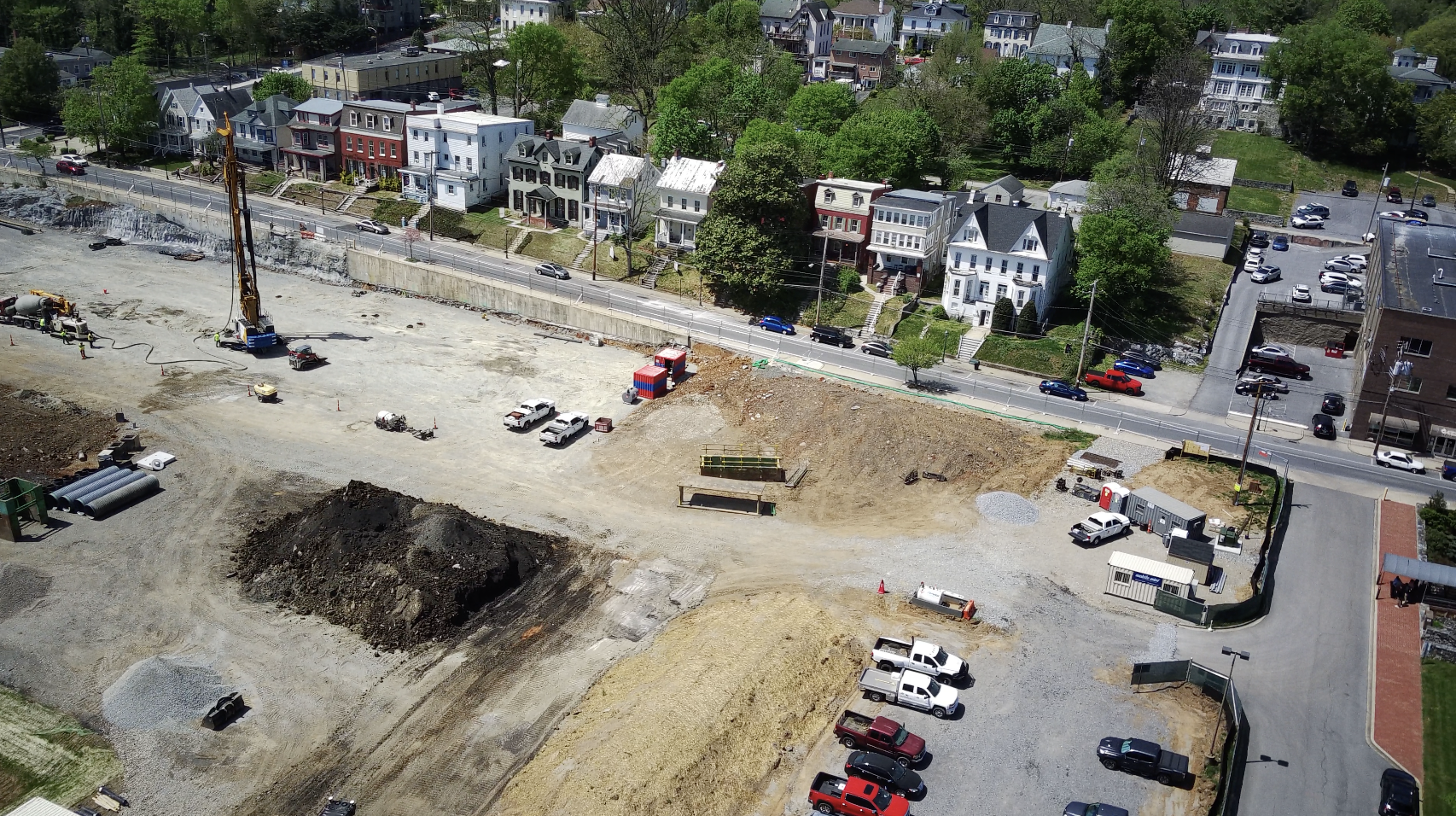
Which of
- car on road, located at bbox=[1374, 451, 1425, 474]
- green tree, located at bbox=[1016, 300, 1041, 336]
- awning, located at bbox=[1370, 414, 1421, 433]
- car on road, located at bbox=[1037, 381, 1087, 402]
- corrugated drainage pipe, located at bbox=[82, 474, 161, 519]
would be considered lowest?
corrugated drainage pipe, located at bbox=[82, 474, 161, 519]

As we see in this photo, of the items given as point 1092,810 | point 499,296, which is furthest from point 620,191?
point 1092,810

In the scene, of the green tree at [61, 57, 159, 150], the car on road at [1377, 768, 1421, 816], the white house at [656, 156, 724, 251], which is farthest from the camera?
the green tree at [61, 57, 159, 150]

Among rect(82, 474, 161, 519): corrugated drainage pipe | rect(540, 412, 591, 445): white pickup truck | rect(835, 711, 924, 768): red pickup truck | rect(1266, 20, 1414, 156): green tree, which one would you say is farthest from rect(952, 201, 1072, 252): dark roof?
rect(1266, 20, 1414, 156): green tree

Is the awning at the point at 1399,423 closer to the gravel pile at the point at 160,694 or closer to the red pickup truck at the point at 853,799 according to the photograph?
the red pickup truck at the point at 853,799

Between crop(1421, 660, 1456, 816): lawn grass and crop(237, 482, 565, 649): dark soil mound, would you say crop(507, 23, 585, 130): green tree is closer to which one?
crop(237, 482, 565, 649): dark soil mound

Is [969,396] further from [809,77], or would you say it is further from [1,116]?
[1,116]

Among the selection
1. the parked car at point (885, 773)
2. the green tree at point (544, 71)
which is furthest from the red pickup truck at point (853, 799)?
the green tree at point (544, 71)

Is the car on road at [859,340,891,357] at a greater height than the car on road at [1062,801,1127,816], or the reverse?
the car on road at [859,340,891,357]
